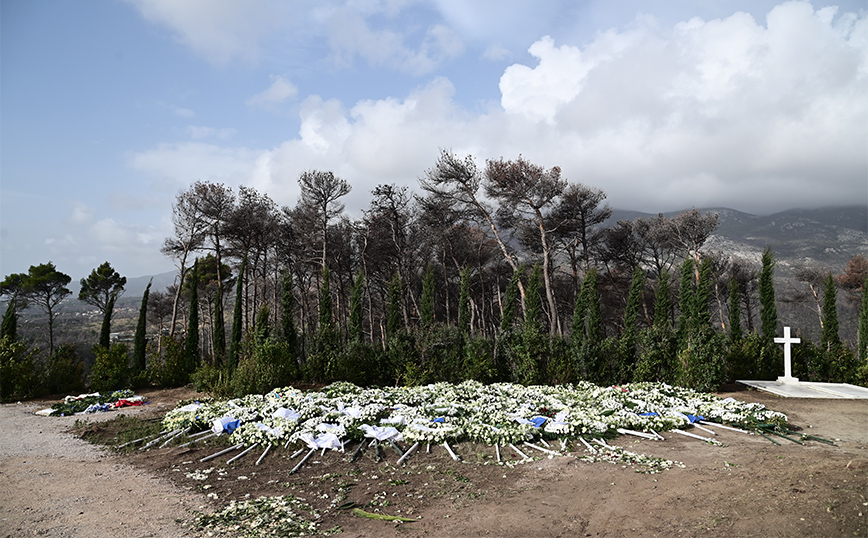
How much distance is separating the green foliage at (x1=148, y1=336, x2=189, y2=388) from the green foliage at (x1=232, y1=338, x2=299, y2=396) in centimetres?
401

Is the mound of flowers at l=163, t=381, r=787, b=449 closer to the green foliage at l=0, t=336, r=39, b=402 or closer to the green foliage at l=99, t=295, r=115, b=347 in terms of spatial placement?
the green foliage at l=0, t=336, r=39, b=402

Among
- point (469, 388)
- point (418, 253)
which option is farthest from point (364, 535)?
point (418, 253)

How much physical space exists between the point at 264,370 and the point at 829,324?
55.4 feet

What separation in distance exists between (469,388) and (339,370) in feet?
14.3

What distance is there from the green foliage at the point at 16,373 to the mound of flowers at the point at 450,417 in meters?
7.73

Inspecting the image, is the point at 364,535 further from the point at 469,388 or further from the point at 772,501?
the point at 469,388

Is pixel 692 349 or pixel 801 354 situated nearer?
pixel 692 349

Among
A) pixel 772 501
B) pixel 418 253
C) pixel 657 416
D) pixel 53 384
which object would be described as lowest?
pixel 53 384

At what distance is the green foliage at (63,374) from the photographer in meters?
12.5

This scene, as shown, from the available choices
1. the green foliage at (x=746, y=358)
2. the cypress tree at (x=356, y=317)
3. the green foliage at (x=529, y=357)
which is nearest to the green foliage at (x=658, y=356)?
the green foliage at (x=529, y=357)

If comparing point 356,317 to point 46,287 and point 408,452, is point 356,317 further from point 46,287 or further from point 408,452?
point 46,287

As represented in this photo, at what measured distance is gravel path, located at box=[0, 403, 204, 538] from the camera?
3.60 m

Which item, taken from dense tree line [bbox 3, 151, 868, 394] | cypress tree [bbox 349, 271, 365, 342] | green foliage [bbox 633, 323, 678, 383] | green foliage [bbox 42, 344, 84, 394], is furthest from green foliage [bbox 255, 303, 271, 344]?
green foliage [bbox 633, 323, 678, 383]

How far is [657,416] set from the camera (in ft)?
21.7
